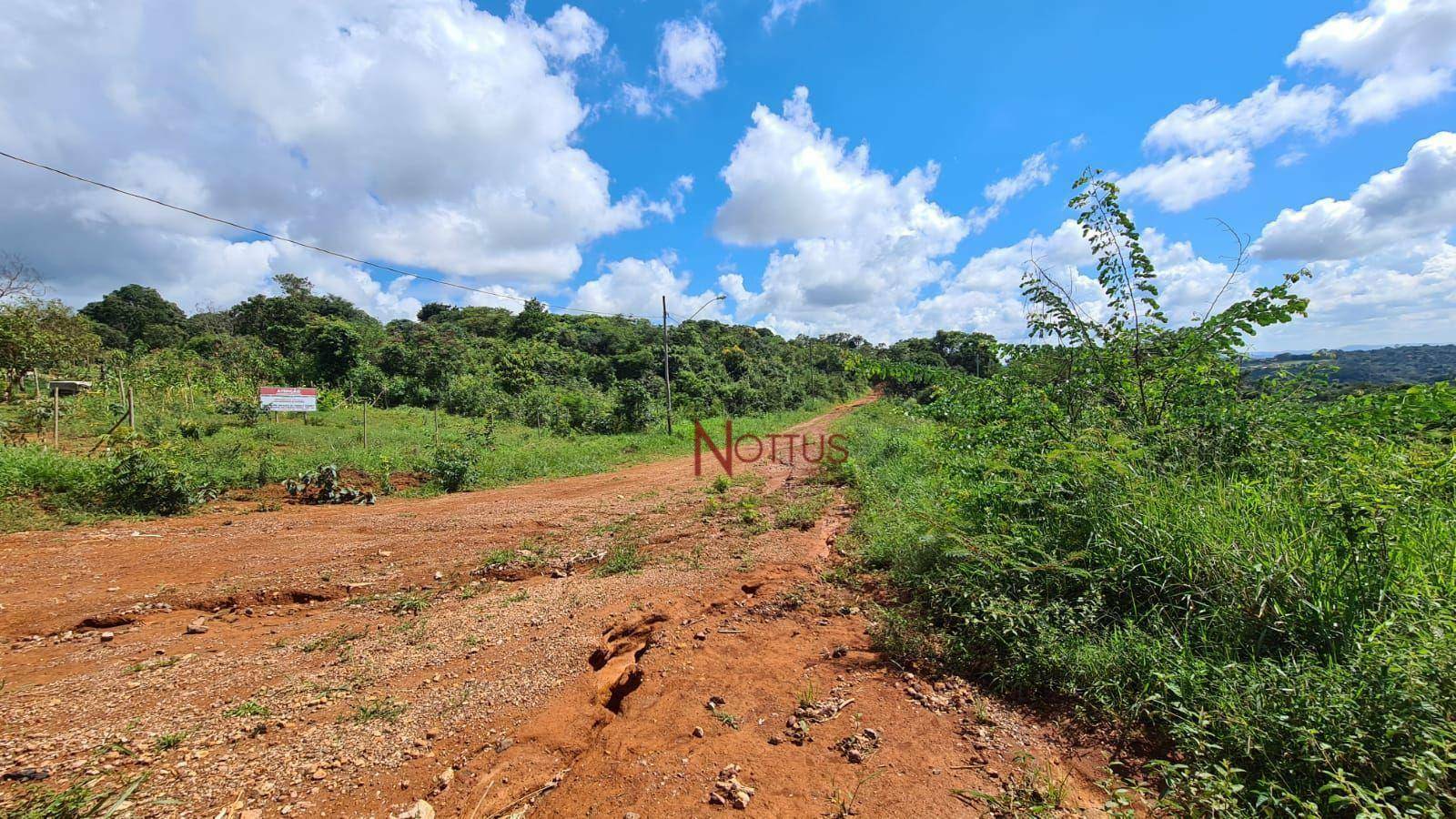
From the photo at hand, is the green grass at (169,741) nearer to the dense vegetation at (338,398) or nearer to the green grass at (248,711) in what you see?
the green grass at (248,711)

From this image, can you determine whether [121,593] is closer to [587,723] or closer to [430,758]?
[430,758]

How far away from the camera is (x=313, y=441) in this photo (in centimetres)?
1235

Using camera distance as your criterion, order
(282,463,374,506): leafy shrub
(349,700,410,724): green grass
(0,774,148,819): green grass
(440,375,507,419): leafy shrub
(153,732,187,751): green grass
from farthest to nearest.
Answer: (440,375,507,419): leafy shrub, (282,463,374,506): leafy shrub, (349,700,410,724): green grass, (153,732,187,751): green grass, (0,774,148,819): green grass

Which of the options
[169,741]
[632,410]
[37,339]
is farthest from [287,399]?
[169,741]

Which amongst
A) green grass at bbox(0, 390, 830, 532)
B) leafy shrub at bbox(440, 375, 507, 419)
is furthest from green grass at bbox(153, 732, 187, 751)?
leafy shrub at bbox(440, 375, 507, 419)

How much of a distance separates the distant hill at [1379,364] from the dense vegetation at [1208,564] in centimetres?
18

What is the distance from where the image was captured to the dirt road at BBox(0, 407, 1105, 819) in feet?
7.58

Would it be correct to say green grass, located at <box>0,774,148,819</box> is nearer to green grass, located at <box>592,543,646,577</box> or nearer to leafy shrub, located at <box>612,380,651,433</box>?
green grass, located at <box>592,543,646,577</box>

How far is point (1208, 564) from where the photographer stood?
279 centimetres

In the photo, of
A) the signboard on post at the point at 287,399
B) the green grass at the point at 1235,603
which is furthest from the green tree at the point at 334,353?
the green grass at the point at 1235,603

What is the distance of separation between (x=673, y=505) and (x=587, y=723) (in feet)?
17.5

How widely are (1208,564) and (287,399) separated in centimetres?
1671

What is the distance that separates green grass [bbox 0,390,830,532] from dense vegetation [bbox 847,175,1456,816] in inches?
375

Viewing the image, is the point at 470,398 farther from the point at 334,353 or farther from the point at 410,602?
the point at 410,602
